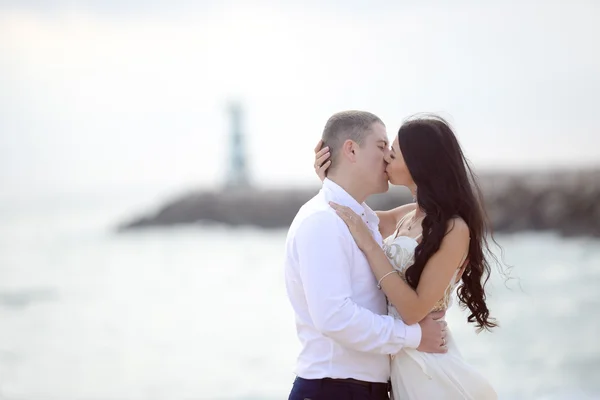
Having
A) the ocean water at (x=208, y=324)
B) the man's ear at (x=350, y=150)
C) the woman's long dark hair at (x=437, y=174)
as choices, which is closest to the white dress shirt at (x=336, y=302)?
the man's ear at (x=350, y=150)

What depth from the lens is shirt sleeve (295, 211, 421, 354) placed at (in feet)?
8.80

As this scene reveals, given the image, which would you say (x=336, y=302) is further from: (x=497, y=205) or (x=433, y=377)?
(x=497, y=205)

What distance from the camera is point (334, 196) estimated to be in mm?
2930

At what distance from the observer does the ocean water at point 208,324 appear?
12.4 metres

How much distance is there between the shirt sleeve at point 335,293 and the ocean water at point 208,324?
127 cm

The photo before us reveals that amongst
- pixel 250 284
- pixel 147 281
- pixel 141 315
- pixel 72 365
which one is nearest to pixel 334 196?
pixel 72 365


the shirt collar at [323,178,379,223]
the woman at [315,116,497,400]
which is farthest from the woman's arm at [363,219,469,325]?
the shirt collar at [323,178,379,223]

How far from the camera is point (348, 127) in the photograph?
2.93 meters

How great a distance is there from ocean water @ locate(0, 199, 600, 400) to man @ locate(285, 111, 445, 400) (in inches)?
45.4

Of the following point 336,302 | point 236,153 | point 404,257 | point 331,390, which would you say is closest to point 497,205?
point 236,153

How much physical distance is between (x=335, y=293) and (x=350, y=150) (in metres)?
0.53

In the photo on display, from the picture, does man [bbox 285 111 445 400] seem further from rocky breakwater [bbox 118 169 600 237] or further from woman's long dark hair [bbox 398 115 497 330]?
rocky breakwater [bbox 118 169 600 237]

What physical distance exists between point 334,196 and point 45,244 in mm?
46139

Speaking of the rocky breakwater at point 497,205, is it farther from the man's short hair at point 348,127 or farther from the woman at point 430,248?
the man's short hair at point 348,127
